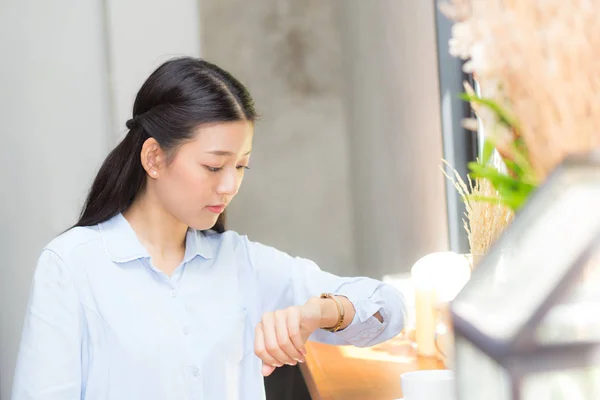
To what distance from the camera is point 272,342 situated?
103 cm

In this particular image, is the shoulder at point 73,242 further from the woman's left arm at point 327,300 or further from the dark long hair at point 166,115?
the woman's left arm at point 327,300

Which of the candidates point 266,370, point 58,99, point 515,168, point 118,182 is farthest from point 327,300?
point 58,99

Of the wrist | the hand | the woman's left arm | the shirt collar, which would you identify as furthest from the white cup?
the shirt collar

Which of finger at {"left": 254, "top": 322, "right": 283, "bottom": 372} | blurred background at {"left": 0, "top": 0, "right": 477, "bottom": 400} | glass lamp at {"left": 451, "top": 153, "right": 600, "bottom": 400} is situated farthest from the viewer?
blurred background at {"left": 0, "top": 0, "right": 477, "bottom": 400}

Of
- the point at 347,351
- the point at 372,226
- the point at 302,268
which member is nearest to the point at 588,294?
the point at 302,268

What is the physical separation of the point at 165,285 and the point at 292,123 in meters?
2.42

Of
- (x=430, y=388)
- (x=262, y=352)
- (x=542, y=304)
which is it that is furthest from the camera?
(x=262, y=352)

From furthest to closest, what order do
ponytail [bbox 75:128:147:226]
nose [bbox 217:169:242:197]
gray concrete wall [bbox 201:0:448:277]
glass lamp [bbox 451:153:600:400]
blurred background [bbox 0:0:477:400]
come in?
gray concrete wall [bbox 201:0:448:277] → blurred background [bbox 0:0:477:400] → ponytail [bbox 75:128:147:226] → nose [bbox 217:169:242:197] → glass lamp [bbox 451:153:600:400]

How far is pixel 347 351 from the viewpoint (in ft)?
6.39

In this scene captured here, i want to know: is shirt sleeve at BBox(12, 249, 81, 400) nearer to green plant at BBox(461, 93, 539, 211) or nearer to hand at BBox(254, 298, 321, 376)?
hand at BBox(254, 298, 321, 376)

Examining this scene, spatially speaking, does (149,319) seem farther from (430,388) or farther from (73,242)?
(430,388)

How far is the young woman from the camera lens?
Answer: 1.36m

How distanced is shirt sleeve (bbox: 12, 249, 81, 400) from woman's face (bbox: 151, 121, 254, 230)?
256mm

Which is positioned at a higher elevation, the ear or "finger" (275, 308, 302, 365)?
the ear
